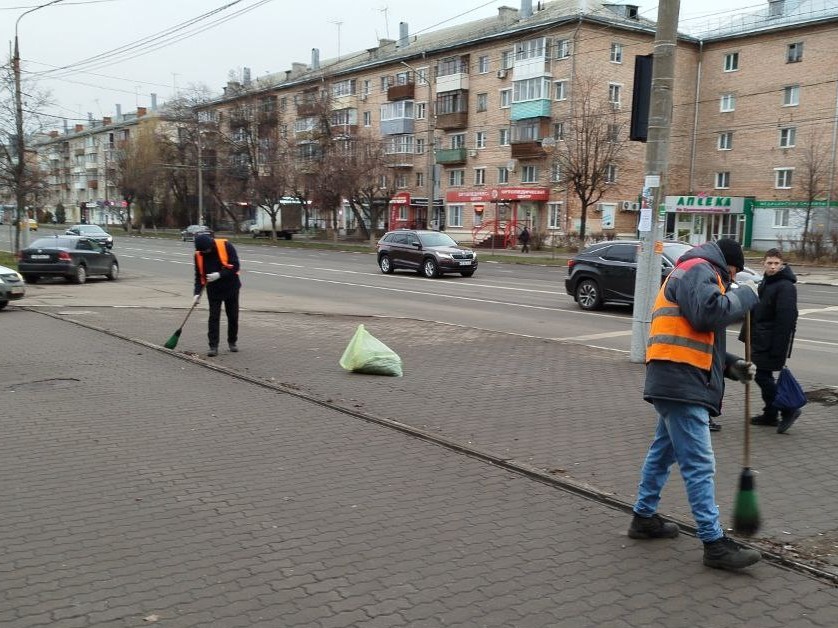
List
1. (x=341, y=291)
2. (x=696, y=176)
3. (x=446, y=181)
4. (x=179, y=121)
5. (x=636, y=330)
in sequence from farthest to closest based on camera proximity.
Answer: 1. (x=179, y=121)
2. (x=446, y=181)
3. (x=696, y=176)
4. (x=341, y=291)
5. (x=636, y=330)

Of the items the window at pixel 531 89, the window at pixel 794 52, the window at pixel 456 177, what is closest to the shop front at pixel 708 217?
the window at pixel 794 52

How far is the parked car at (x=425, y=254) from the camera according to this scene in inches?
1008

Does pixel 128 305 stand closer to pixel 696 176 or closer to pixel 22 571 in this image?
pixel 22 571

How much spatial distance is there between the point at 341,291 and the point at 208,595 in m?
17.6

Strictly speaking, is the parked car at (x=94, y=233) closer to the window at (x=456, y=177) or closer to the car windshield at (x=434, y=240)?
the car windshield at (x=434, y=240)

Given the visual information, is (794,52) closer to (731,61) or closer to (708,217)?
(731,61)

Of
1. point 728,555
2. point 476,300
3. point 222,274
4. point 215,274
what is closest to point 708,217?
point 476,300

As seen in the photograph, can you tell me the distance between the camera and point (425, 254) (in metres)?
26.0

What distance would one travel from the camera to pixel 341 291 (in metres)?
20.9

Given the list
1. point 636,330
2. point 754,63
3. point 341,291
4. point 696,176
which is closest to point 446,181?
point 696,176

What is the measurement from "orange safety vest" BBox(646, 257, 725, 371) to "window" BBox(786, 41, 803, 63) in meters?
50.7

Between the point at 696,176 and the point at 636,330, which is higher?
the point at 696,176

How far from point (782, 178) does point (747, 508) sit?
49531mm

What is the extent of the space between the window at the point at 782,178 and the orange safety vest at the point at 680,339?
4913 centimetres
